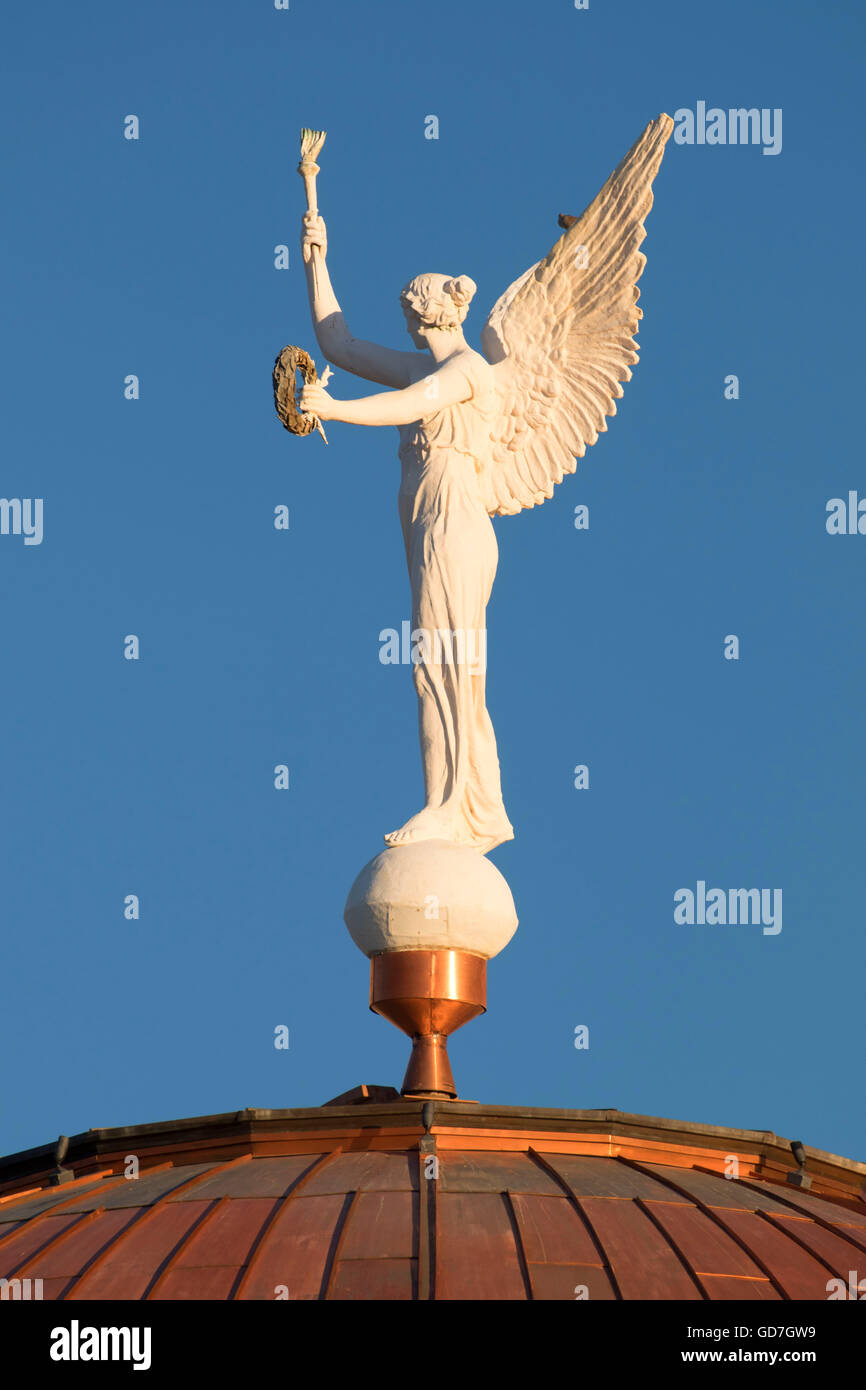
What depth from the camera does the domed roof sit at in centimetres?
1727

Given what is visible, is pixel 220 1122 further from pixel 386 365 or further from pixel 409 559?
pixel 386 365

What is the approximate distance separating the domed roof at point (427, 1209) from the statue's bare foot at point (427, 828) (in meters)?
2.09

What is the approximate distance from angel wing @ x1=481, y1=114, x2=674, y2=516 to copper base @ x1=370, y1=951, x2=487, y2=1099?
441cm

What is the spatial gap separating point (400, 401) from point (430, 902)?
429cm

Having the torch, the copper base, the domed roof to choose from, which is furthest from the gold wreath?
the domed roof

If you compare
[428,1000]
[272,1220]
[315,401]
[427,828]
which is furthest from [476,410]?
[272,1220]

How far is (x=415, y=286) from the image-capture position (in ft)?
75.3

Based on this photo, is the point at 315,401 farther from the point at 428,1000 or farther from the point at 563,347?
the point at 428,1000

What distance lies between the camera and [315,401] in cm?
2056

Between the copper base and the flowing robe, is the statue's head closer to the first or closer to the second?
the flowing robe
